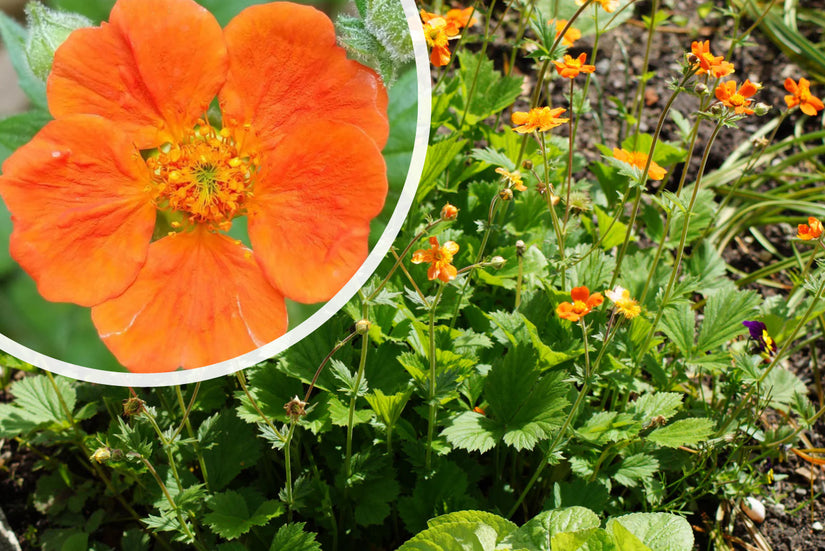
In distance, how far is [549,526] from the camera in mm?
1237

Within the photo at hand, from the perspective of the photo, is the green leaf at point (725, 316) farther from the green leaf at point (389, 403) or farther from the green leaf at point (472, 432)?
the green leaf at point (389, 403)

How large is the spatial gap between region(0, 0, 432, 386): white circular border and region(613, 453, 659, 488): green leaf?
0.69 m

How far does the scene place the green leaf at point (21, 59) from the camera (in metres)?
0.81

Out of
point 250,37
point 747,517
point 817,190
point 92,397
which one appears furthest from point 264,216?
point 817,190

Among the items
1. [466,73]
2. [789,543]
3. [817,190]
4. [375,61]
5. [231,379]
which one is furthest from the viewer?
[817,190]

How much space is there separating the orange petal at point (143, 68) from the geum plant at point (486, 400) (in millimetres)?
375

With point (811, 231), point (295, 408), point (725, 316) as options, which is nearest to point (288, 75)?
point (295, 408)

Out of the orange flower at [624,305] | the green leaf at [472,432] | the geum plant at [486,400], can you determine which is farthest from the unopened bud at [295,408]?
the orange flower at [624,305]

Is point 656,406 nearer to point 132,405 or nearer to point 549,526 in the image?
point 549,526

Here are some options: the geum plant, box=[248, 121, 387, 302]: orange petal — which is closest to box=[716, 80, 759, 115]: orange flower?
the geum plant

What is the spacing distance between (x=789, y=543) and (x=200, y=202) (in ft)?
4.66

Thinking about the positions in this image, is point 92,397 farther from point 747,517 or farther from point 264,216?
point 747,517

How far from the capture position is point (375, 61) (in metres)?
0.94

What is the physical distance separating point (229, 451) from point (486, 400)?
1.49 ft
